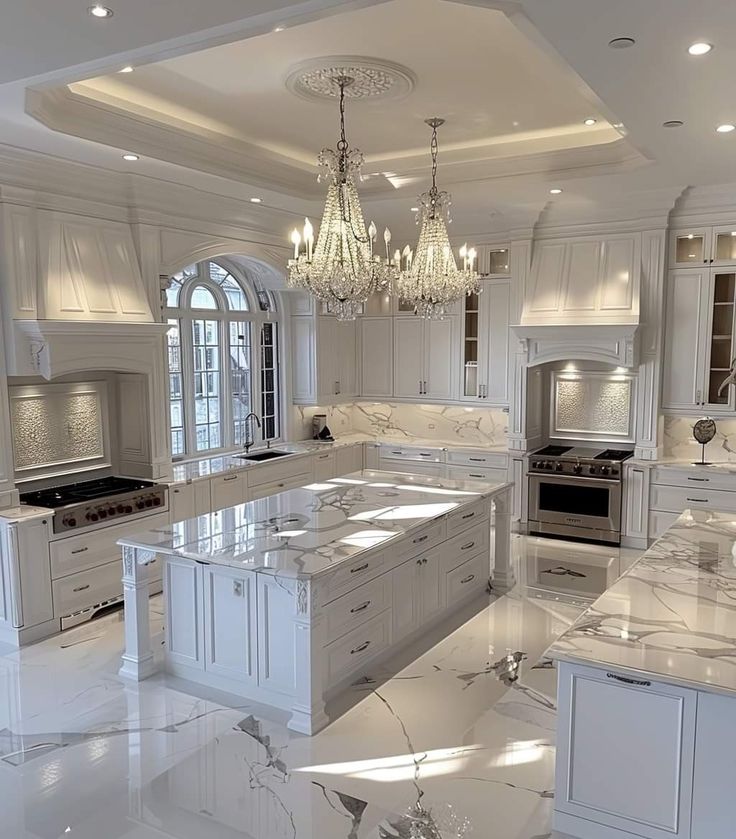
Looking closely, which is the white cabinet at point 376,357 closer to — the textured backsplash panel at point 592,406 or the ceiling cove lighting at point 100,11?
the textured backsplash panel at point 592,406

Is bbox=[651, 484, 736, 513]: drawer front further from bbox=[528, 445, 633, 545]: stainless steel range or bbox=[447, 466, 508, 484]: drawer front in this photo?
bbox=[447, 466, 508, 484]: drawer front

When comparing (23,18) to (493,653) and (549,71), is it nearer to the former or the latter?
(549,71)

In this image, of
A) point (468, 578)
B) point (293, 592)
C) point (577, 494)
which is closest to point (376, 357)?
point (577, 494)

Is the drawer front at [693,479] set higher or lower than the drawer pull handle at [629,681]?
higher

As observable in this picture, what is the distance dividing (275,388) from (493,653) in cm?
405

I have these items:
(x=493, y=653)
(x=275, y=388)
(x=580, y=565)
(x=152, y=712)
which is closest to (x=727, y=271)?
(x=580, y=565)

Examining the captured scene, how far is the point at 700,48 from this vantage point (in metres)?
2.93

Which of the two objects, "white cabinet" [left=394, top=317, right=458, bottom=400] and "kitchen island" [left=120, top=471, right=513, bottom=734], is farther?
"white cabinet" [left=394, top=317, right=458, bottom=400]

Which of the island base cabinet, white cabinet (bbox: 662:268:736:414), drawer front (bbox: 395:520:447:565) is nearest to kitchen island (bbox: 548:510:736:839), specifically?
the island base cabinet

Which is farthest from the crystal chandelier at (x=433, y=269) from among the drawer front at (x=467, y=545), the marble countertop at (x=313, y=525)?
the drawer front at (x=467, y=545)

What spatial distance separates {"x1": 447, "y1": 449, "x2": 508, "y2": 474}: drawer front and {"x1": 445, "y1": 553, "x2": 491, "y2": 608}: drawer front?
1670 mm

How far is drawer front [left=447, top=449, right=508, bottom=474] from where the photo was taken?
712 centimetres

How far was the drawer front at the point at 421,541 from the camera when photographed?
14.4 ft

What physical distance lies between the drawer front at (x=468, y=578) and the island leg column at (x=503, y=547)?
0.08 metres
